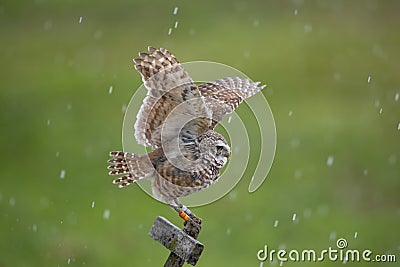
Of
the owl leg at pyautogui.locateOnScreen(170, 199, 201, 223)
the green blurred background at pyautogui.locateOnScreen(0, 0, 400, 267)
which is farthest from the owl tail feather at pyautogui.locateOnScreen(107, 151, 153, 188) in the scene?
the green blurred background at pyautogui.locateOnScreen(0, 0, 400, 267)

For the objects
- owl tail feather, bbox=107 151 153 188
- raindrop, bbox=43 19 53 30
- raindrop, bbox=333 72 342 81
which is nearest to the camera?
owl tail feather, bbox=107 151 153 188

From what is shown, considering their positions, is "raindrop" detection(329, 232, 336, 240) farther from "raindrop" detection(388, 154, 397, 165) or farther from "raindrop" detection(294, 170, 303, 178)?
"raindrop" detection(388, 154, 397, 165)

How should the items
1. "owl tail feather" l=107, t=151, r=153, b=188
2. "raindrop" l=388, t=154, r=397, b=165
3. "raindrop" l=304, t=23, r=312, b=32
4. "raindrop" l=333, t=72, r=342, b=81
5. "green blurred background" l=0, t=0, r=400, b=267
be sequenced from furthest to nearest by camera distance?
"raindrop" l=304, t=23, r=312, b=32 < "raindrop" l=333, t=72, r=342, b=81 < "raindrop" l=388, t=154, r=397, b=165 < "green blurred background" l=0, t=0, r=400, b=267 < "owl tail feather" l=107, t=151, r=153, b=188

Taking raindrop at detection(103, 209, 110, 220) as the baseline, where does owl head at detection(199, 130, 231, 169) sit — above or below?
above

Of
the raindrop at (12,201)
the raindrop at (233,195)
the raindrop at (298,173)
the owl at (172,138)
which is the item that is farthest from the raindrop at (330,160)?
the owl at (172,138)

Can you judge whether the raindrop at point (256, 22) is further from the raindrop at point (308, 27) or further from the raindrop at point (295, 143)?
the raindrop at point (295, 143)

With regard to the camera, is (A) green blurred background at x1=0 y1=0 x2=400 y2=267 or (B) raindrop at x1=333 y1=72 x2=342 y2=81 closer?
(A) green blurred background at x1=0 y1=0 x2=400 y2=267

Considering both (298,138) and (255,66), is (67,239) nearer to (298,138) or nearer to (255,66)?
(298,138)

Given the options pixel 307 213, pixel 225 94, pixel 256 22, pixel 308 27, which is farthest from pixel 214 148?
pixel 256 22
